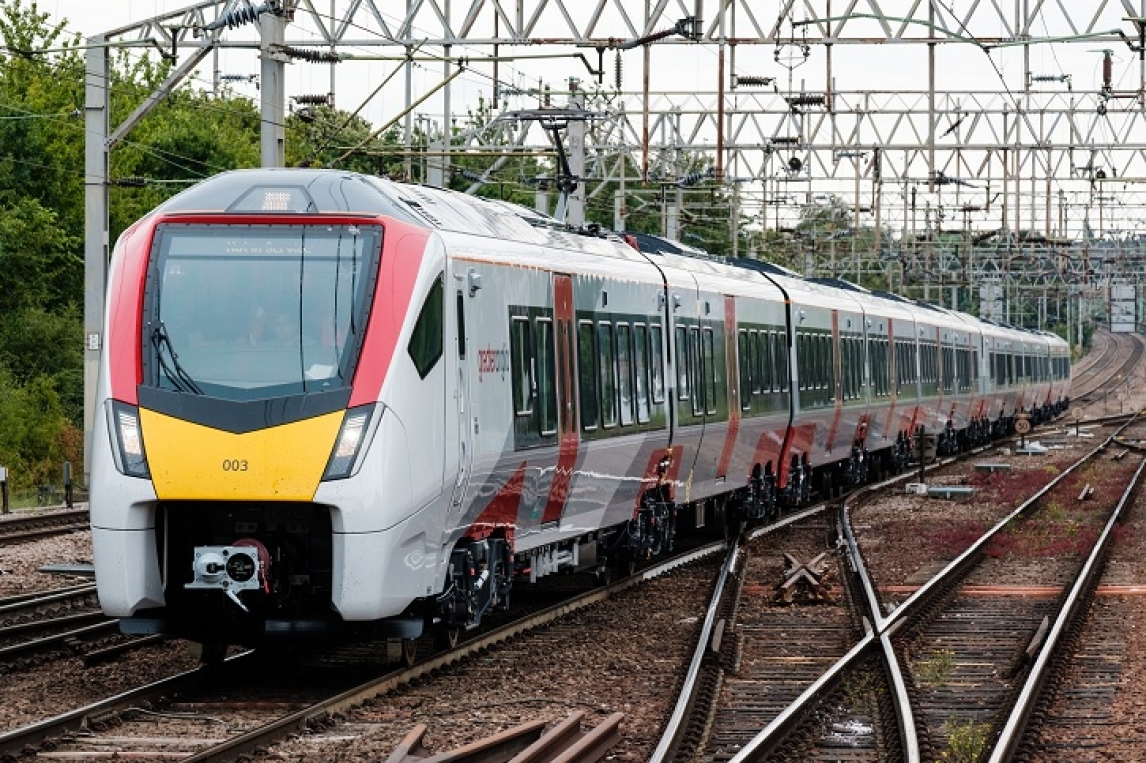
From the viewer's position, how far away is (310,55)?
2481 cm

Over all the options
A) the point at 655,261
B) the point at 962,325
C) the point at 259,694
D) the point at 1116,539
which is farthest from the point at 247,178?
the point at 962,325

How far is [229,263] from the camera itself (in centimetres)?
1267

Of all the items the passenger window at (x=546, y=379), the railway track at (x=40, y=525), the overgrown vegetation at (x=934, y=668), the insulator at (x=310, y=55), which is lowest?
the overgrown vegetation at (x=934, y=668)

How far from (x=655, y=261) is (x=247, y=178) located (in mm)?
7535

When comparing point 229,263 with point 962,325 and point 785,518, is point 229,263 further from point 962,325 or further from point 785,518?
point 962,325

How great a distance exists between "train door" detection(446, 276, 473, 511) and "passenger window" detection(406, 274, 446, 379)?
28 cm

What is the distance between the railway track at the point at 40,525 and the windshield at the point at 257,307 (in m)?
11.4

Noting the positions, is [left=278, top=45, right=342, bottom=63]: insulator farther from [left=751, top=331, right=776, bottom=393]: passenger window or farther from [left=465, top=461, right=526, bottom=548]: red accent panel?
[left=465, top=461, right=526, bottom=548]: red accent panel

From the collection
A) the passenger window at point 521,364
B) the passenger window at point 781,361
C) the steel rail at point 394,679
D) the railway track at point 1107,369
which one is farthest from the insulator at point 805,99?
the railway track at point 1107,369

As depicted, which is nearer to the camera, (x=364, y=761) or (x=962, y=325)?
(x=364, y=761)

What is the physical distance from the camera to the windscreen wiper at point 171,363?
1241 centimetres

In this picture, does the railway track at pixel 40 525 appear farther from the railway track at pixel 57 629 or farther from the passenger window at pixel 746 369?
the passenger window at pixel 746 369

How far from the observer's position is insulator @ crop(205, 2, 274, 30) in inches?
961

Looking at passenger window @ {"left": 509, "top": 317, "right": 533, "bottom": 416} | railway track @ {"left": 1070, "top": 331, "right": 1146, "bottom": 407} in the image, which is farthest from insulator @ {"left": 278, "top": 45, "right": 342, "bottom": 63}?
railway track @ {"left": 1070, "top": 331, "right": 1146, "bottom": 407}
